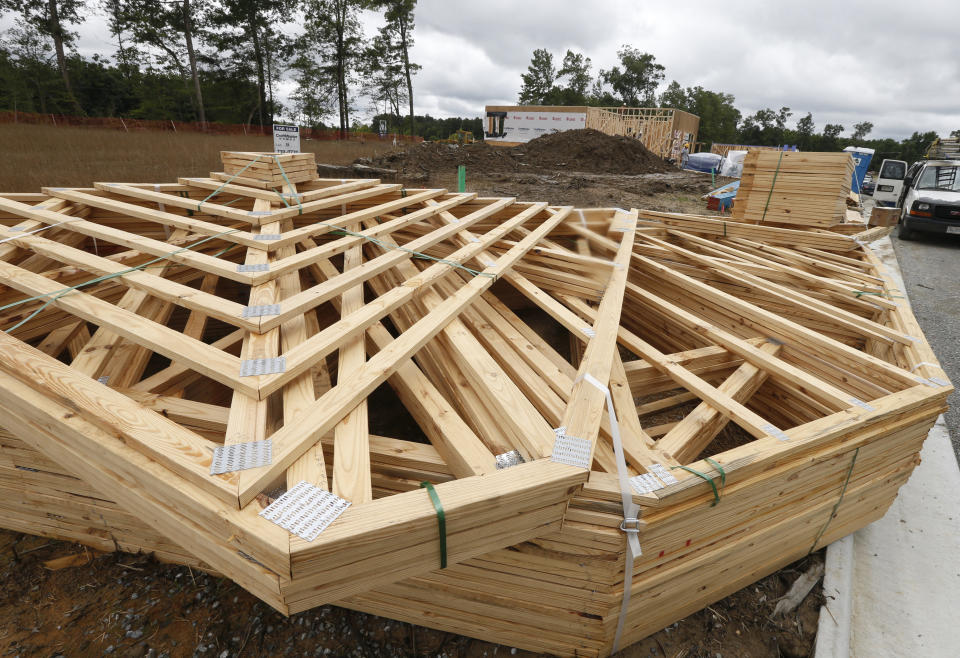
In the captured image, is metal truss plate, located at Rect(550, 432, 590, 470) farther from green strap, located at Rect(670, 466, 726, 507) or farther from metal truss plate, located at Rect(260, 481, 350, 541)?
metal truss plate, located at Rect(260, 481, 350, 541)

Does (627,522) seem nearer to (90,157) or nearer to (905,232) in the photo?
(905,232)

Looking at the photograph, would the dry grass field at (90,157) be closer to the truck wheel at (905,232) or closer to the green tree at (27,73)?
the green tree at (27,73)

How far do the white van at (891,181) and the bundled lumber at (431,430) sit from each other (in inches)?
705

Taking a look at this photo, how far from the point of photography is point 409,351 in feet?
7.76

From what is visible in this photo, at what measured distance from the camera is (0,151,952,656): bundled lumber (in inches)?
62.8

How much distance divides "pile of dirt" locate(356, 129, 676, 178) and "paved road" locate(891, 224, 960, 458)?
1182 centimetres

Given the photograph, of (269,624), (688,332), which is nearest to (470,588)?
(269,624)

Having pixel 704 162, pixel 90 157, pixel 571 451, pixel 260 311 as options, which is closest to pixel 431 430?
pixel 571 451

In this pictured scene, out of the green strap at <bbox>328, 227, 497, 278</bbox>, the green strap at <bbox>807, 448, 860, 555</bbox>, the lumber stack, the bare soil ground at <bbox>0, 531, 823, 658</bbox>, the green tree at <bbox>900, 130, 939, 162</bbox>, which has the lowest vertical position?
the bare soil ground at <bbox>0, 531, 823, 658</bbox>

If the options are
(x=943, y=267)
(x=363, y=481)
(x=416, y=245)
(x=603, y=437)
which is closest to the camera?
(x=363, y=481)

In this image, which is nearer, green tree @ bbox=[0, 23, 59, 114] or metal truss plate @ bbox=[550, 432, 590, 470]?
metal truss plate @ bbox=[550, 432, 590, 470]

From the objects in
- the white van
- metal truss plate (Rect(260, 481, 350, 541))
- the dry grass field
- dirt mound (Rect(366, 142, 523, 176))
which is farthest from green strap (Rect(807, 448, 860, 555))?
the white van

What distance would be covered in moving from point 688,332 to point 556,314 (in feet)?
4.73

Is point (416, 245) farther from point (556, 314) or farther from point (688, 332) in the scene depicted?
point (688, 332)
